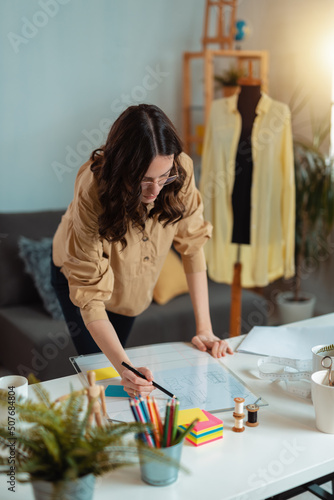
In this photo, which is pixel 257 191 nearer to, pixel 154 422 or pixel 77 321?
pixel 77 321

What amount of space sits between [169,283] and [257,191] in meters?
0.73

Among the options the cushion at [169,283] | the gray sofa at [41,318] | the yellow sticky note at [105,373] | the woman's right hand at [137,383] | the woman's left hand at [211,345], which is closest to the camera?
the woman's right hand at [137,383]

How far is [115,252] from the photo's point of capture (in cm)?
166

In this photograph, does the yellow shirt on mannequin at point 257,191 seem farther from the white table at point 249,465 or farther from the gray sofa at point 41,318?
the white table at point 249,465

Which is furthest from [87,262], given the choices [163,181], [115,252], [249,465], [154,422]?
[249,465]

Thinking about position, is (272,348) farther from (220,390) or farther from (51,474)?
(51,474)

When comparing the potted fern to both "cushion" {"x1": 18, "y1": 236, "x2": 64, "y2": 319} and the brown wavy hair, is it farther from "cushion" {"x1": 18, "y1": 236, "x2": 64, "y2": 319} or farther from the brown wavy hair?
"cushion" {"x1": 18, "y1": 236, "x2": 64, "y2": 319}

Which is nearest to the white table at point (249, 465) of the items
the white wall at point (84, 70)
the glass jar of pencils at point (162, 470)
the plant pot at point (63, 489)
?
the glass jar of pencils at point (162, 470)

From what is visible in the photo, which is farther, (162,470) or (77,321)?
(77,321)

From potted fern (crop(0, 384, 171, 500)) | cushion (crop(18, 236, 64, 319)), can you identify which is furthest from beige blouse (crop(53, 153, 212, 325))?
cushion (crop(18, 236, 64, 319))

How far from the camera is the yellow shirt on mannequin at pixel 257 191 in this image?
3123mm

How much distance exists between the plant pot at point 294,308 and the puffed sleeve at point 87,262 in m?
2.48

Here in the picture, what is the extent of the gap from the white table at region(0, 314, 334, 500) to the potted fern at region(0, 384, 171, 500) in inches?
5.6

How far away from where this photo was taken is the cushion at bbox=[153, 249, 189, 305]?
3.23 m
